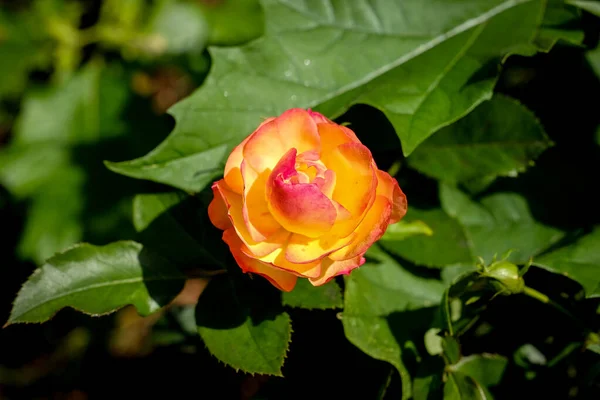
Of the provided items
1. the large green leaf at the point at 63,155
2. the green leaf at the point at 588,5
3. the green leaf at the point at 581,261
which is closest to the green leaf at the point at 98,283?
the green leaf at the point at 581,261

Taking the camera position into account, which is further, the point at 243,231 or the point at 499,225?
the point at 499,225

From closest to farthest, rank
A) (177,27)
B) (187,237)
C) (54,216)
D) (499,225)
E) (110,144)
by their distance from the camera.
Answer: (187,237) → (499,225) → (54,216) → (110,144) → (177,27)

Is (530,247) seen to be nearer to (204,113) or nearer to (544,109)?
(544,109)

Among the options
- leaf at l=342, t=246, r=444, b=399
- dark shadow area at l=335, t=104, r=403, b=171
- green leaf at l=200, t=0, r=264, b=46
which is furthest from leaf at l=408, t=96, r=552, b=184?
green leaf at l=200, t=0, r=264, b=46

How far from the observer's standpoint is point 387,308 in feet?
3.16

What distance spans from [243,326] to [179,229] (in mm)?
212

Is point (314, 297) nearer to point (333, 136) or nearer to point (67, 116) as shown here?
point (333, 136)

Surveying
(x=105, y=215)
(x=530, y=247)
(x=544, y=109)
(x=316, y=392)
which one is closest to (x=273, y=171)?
(x=316, y=392)

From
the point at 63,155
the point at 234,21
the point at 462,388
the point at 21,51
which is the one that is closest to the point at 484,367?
the point at 462,388

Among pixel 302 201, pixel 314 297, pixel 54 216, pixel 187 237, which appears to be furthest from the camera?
pixel 54 216

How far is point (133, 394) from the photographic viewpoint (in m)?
1.33

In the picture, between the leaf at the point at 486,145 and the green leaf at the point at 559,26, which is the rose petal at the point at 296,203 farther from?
the green leaf at the point at 559,26

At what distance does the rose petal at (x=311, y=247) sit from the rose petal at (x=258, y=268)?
3 centimetres

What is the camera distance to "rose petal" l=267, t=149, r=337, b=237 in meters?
0.73
